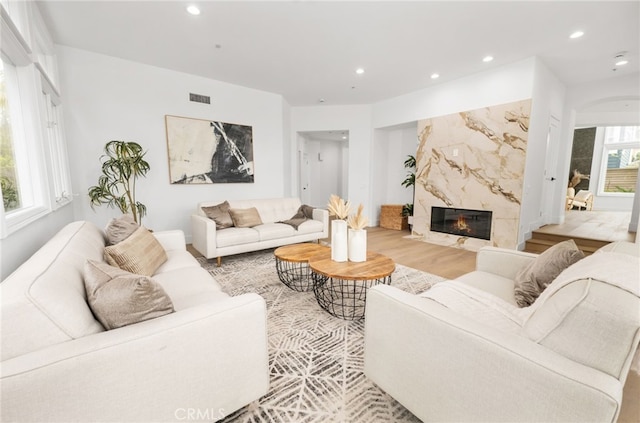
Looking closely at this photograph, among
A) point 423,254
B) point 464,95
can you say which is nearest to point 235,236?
point 423,254

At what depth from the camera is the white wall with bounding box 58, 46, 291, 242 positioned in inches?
142

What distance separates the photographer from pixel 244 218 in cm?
397

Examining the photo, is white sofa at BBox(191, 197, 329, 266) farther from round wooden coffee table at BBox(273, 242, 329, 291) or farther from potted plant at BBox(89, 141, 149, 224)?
potted plant at BBox(89, 141, 149, 224)

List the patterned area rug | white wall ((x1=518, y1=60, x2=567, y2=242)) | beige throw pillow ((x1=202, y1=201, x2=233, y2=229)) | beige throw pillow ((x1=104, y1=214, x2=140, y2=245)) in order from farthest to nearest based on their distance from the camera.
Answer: white wall ((x1=518, y1=60, x2=567, y2=242)) → beige throw pillow ((x1=202, y1=201, x2=233, y2=229)) → beige throw pillow ((x1=104, y1=214, x2=140, y2=245)) → the patterned area rug

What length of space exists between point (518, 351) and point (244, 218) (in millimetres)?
3614

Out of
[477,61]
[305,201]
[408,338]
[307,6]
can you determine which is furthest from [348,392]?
[305,201]

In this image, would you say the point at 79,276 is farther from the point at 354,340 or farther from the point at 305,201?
the point at 305,201

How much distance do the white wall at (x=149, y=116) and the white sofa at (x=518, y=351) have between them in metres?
4.19

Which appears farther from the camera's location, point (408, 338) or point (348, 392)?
point (348, 392)

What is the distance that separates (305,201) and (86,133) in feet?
17.5

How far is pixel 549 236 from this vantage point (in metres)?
4.29

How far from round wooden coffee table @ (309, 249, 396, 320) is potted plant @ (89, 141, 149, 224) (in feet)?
9.69

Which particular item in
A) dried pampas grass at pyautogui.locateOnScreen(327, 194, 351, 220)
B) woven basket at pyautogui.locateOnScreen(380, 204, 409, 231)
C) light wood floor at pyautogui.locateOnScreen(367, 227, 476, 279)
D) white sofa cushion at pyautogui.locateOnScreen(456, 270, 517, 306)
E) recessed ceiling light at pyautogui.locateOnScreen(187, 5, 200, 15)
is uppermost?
recessed ceiling light at pyautogui.locateOnScreen(187, 5, 200, 15)

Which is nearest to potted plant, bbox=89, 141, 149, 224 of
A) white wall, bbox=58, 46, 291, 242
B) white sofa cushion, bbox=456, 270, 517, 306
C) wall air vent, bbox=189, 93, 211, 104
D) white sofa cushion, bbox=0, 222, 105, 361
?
white wall, bbox=58, 46, 291, 242
